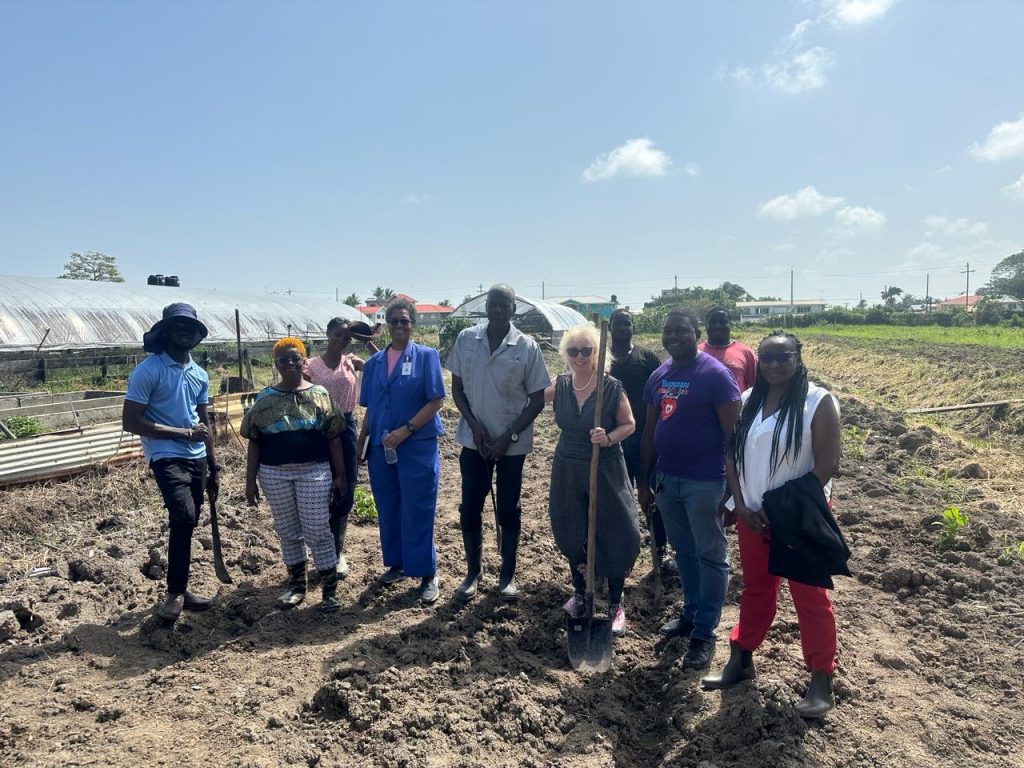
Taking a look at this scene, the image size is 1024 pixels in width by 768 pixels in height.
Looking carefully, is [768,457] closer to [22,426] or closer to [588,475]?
[588,475]

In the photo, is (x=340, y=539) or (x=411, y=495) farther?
(x=340, y=539)

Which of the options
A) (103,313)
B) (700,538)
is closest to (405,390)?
(700,538)

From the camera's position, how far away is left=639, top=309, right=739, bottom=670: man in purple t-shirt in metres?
3.18

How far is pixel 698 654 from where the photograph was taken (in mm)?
3240

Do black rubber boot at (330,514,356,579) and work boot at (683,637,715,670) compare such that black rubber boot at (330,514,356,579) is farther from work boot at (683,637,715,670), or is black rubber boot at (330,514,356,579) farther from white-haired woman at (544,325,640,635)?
work boot at (683,637,715,670)

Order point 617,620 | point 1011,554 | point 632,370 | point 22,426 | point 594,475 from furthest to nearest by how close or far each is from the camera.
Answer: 1. point 22,426
2. point 1011,554
3. point 632,370
4. point 617,620
5. point 594,475

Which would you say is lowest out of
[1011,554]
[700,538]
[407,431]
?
Answer: [1011,554]

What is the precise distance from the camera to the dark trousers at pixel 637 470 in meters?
4.21

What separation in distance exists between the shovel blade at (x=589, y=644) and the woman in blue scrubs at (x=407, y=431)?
1.00 meters

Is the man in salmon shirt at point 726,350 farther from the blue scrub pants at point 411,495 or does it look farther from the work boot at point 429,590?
the work boot at point 429,590

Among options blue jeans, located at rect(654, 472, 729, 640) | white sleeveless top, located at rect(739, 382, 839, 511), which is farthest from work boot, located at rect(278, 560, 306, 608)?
white sleeveless top, located at rect(739, 382, 839, 511)

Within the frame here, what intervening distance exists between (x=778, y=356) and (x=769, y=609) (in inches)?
45.8

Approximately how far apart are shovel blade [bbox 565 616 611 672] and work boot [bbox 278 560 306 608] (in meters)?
1.66

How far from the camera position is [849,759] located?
2.59 metres
